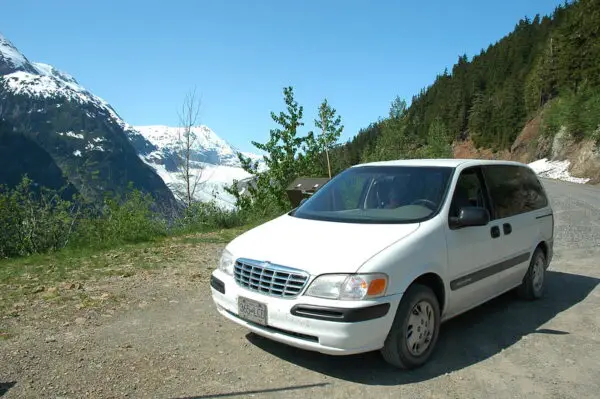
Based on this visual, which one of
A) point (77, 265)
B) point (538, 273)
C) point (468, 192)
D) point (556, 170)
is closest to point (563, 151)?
point (556, 170)

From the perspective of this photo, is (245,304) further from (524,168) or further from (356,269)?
(524,168)

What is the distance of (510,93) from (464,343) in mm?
81502

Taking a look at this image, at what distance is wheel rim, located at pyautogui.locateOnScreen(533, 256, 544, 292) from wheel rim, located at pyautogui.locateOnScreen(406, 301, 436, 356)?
95.9 inches

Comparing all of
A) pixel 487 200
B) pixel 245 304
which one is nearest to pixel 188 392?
pixel 245 304

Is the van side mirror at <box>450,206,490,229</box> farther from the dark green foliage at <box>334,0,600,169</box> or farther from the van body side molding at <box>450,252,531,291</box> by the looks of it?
the dark green foliage at <box>334,0,600,169</box>

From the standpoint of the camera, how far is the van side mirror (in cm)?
426

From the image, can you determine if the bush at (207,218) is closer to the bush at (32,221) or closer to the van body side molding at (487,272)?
the bush at (32,221)

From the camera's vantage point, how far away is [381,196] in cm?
483

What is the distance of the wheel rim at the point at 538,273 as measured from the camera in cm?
581

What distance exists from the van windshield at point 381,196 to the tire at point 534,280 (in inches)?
76.3

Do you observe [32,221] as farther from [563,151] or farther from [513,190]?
[563,151]

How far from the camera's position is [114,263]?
8.13m

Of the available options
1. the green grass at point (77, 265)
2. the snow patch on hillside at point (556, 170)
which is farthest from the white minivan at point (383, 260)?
the snow patch on hillside at point (556, 170)

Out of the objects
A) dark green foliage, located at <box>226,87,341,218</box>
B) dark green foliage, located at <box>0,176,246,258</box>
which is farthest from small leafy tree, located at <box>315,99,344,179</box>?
dark green foliage, located at <box>0,176,246,258</box>
